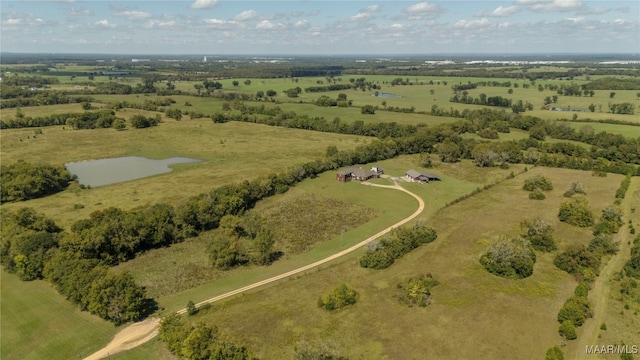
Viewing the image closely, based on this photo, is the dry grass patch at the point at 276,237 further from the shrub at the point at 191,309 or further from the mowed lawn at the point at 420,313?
the mowed lawn at the point at 420,313

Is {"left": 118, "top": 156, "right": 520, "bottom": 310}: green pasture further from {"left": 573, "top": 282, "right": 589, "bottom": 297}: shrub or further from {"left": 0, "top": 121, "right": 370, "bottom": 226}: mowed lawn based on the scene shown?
{"left": 573, "top": 282, "right": 589, "bottom": 297}: shrub

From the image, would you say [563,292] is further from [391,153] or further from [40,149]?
[40,149]

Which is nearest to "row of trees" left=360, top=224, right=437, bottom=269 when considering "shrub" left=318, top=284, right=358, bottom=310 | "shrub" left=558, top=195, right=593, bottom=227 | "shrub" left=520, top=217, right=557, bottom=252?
"shrub" left=318, top=284, right=358, bottom=310

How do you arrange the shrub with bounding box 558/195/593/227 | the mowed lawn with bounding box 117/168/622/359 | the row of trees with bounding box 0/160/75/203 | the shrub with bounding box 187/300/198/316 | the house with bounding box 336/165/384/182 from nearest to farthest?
the mowed lawn with bounding box 117/168/622/359 < the shrub with bounding box 187/300/198/316 < the shrub with bounding box 558/195/593/227 < the row of trees with bounding box 0/160/75/203 < the house with bounding box 336/165/384/182

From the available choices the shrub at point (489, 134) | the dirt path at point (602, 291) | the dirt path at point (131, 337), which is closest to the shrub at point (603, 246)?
the dirt path at point (602, 291)

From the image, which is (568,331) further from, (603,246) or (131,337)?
(131,337)

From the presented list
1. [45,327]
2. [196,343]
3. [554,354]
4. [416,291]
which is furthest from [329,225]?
[45,327]
